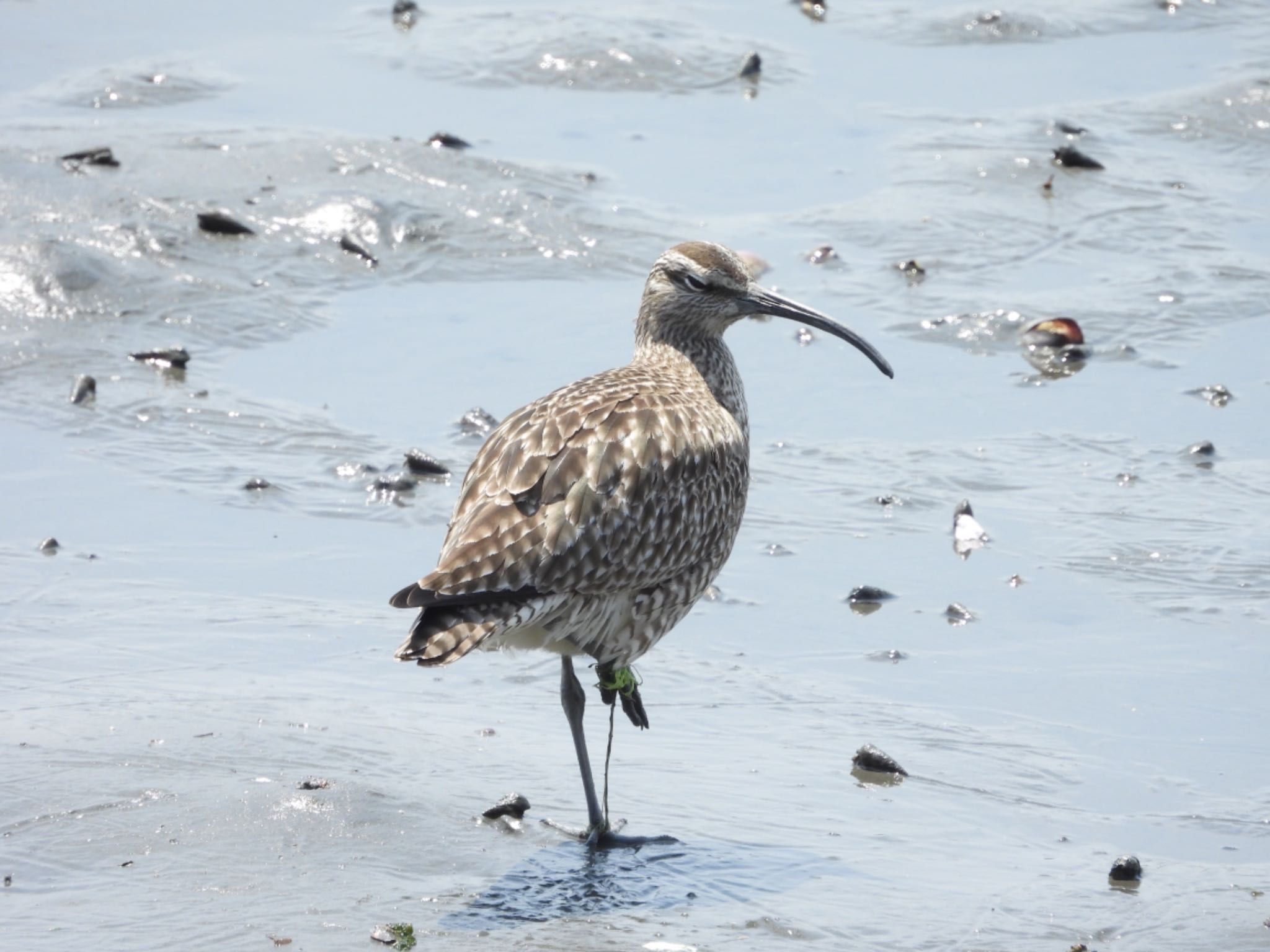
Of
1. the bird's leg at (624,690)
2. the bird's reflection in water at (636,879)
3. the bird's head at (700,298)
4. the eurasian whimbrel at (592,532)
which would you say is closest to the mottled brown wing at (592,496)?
the eurasian whimbrel at (592,532)

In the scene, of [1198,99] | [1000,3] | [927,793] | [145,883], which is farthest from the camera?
[1000,3]

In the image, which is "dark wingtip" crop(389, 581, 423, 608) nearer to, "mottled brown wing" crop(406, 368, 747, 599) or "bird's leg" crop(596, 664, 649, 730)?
"mottled brown wing" crop(406, 368, 747, 599)

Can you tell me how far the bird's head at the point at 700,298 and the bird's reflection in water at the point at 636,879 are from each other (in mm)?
2325

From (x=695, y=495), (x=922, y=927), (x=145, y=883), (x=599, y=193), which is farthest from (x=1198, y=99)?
(x=145, y=883)

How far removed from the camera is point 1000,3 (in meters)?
16.8

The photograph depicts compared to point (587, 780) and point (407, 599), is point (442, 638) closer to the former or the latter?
point (407, 599)

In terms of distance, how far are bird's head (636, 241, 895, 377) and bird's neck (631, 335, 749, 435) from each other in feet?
0.05

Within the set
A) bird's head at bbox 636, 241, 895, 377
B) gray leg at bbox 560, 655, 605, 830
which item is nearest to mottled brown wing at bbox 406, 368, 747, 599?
gray leg at bbox 560, 655, 605, 830

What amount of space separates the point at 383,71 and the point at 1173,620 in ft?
29.9

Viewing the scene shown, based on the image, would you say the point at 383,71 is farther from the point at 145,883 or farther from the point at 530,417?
the point at 145,883

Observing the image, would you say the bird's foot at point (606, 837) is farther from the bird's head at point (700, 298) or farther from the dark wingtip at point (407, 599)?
the bird's head at point (700, 298)

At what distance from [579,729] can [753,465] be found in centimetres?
318

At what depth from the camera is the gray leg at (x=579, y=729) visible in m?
6.21

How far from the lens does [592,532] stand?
622 cm
